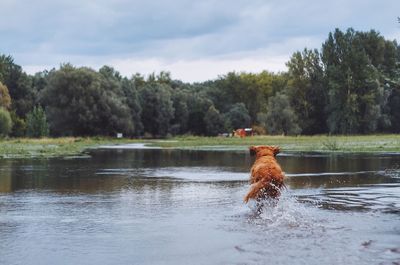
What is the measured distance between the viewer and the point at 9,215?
1248 centimetres

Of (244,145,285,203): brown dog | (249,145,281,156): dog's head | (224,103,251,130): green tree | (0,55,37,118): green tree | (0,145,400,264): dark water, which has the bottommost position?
(0,145,400,264): dark water

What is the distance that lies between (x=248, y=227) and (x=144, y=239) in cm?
211

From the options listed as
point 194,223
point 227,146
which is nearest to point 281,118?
point 227,146

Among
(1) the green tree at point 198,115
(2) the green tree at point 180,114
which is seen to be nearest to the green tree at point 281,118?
(1) the green tree at point 198,115

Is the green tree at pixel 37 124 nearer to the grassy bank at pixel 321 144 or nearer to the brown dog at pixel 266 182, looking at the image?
the grassy bank at pixel 321 144

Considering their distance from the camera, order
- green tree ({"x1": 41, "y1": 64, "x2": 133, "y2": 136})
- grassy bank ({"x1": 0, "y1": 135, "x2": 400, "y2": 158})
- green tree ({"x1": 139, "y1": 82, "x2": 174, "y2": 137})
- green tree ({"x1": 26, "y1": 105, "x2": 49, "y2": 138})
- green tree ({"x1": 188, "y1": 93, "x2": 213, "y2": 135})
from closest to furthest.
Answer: grassy bank ({"x1": 0, "y1": 135, "x2": 400, "y2": 158}) → green tree ({"x1": 26, "y1": 105, "x2": 49, "y2": 138}) → green tree ({"x1": 41, "y1": 64, "x2": 133, "y2": 136}) → green tree ({"x1": 139, "y1": 82, "x2": 174, "y2": 137}) → green tree ({"x1": 188, "y1": 93, "x2": 213, "y2": 135})

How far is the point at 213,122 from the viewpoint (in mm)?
109812

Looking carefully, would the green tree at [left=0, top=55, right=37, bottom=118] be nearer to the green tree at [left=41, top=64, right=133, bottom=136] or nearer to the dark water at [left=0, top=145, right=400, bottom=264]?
the green tree at [left=41, top=64, right=133, bottom=136]

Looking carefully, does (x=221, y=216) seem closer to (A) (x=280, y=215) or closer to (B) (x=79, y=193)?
(A) (x=280, y=215)

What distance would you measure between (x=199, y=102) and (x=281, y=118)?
2383cm

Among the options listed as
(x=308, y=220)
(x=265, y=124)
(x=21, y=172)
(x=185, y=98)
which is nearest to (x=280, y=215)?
(x=308, y=220)

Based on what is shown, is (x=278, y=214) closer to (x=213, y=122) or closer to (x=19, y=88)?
(x=213, y=122)

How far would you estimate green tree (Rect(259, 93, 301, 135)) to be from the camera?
9500 cm

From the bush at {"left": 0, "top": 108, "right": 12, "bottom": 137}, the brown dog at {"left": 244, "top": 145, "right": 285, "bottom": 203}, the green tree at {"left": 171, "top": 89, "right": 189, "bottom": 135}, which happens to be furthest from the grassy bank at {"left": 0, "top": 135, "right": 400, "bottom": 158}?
the green tree at {"left": 171, "top": 89, "right": 189, "bottom": 135}
